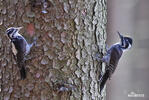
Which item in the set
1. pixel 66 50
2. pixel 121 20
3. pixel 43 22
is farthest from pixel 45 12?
A: pixel 121 20

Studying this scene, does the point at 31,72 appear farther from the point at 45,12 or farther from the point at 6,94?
the point at 45,12

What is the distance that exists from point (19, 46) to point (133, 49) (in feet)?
5.57

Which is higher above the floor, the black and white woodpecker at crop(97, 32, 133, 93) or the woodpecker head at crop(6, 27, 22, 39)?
the woodpecker head at crop(6, 27, 22, 39)

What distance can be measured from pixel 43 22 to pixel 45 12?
4 centimetres

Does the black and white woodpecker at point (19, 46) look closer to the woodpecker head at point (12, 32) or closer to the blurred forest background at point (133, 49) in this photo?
the woodpecker head at point (12, 32)

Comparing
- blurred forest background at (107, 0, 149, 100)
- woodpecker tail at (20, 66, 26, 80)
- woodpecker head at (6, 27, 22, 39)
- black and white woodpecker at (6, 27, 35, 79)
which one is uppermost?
woodpecker head at (6, 27, 22, 39)

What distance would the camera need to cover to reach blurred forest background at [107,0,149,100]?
2.64m

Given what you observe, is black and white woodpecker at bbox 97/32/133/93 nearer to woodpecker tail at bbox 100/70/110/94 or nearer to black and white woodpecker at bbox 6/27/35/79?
woodpecker tail at bbox 100/70/110/94

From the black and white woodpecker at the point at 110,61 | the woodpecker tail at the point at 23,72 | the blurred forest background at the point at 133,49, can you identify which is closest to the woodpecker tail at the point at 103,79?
the black and white woodpecker at the point at 110,61

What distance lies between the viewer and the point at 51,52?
1222 mm

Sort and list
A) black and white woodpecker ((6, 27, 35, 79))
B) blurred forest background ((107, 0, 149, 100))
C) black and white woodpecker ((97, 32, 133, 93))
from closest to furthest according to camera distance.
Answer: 1. black and white woodpecker ((6, 27, 35, 79))
2. black and white woodpecker ((97, 32, 133, 93))
3. blurred forest background ((107, 0, 149, 100))

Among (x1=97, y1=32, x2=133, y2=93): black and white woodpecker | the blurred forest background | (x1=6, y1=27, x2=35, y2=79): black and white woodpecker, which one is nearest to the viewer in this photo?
(x1=6, y1=27, x2=35, y2=79): black and white woodpecker

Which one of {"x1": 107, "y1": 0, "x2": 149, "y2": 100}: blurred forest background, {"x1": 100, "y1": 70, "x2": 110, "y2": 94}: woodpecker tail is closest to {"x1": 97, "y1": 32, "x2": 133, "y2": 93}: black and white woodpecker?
{"x1": 100, "y1": 70, "x2": 110, "y2": 94}: woodpecker tail

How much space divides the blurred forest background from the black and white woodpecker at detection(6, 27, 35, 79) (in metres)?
1.51
